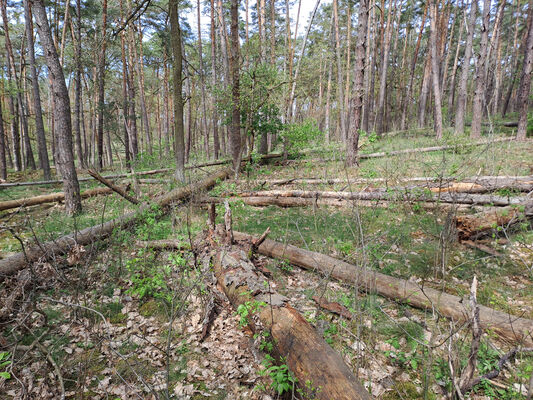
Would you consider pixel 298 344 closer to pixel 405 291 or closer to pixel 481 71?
pixel 405 291

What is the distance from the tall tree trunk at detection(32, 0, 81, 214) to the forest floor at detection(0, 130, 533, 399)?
1.06 m

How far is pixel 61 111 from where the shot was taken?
19.8 feet

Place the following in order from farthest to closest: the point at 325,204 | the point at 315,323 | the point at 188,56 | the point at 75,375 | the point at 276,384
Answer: the point at 188,56 → the point at 325,204 → the point at 315,323 → the point at 75,375 → the point at 276,384

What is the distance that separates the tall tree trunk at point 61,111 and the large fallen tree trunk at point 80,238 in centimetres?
212

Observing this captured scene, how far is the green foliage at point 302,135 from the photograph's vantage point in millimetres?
10469

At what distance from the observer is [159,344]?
9.74ft

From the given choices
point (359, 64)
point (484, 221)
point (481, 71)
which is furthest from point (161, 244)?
point (481, 71)

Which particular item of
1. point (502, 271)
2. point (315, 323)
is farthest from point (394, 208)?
point (315, 323)

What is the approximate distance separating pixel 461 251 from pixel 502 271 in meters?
0.62

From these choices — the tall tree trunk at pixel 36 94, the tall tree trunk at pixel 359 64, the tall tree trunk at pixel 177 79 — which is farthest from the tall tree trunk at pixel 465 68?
the tall tree trunk at pixel 36 94

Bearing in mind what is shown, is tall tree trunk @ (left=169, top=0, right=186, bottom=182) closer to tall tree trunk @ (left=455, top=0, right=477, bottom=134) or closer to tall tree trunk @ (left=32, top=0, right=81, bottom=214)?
tall tree trunk @ (left=32, top=0, right=81, bottom=214)

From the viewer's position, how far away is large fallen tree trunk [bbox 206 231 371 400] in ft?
6.07

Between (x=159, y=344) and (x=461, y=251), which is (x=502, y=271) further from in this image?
(x=159, y=344)

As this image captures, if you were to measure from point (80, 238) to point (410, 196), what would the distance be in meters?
6.60
